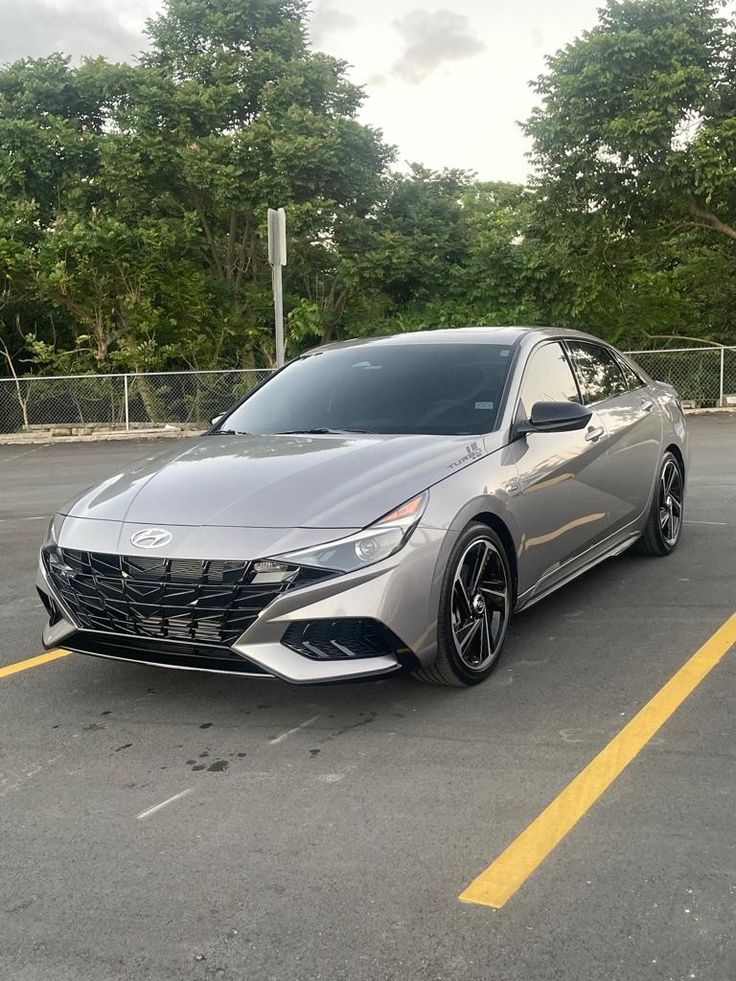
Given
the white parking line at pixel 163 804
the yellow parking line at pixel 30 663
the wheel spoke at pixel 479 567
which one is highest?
the wheel spoke at pixel 479 567

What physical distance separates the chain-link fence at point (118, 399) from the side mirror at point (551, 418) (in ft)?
46.3

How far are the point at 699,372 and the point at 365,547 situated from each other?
17159 mm

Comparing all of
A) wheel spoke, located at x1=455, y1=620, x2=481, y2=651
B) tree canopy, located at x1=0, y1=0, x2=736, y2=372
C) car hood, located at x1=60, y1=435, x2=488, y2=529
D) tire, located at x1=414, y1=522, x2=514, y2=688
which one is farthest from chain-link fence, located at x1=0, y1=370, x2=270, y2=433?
wheel spoke, located at x1=455, y1=620, x2=481, y2=651

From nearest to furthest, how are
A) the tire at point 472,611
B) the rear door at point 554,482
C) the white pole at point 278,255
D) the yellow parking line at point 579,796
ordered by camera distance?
1. the yellow parking line at point 579,796
2. the tire at point 472,611
3. the rear door at point 554,482
4. the white pole at point 278,255

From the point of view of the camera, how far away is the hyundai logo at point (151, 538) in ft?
13.1

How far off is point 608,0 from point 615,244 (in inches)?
230

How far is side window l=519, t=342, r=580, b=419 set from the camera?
522 cm

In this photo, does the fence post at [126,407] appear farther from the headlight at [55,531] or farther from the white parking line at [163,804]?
the white parking line at [163,804]

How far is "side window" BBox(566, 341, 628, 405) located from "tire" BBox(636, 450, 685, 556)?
2.22ft

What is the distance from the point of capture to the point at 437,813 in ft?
10.8

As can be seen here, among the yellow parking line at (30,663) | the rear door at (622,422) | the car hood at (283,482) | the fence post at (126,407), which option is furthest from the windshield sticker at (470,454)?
the fence post at (126,407)

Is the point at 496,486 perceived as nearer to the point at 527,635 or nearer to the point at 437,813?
the point at 527,635

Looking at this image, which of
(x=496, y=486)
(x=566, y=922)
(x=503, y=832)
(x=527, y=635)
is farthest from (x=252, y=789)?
(x=527, y=635)

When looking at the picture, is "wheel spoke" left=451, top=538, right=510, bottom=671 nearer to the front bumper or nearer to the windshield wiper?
the front bumper
